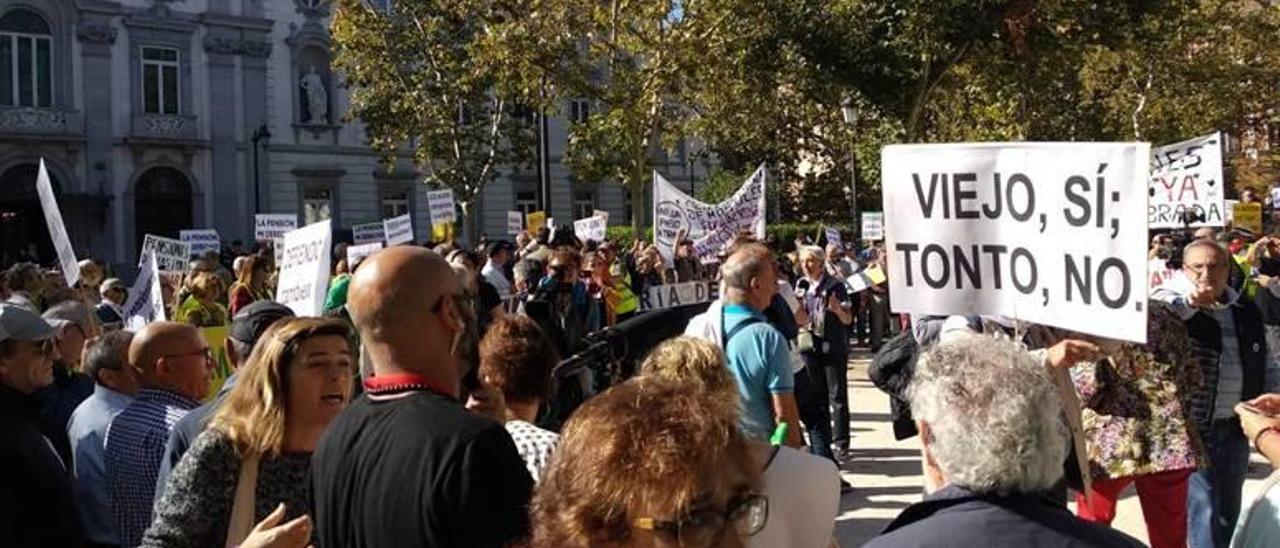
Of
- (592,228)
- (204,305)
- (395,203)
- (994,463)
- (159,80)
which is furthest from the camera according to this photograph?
(395,203)

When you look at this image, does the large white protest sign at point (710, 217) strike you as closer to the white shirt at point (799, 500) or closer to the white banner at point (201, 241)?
the white banner at point (201, 241)

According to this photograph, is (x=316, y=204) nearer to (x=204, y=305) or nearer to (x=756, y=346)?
(x=204, y=305)

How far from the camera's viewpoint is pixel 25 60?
34.5 metres

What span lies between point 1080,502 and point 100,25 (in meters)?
35.5

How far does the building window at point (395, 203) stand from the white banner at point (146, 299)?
107 feet

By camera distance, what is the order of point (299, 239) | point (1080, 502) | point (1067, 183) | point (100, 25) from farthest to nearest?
point (100, 25) → point (299, 239) → point (1080, 502) → point (1067, 183)

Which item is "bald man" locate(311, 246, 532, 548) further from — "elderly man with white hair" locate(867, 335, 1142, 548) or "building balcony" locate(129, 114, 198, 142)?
"building balcony" locate(129, 114, 198, 142)

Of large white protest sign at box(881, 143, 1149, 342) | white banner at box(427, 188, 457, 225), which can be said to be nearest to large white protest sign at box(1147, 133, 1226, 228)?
large white protest sign at box(881, 143, 1149, 342)

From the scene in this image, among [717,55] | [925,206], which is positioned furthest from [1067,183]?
[717,55]

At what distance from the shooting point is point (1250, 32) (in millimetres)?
32344

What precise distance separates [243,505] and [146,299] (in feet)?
21.5

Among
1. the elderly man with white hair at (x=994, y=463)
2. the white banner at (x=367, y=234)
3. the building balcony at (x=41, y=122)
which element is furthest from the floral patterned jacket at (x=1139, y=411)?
the building balcony at (x=41, y=122)

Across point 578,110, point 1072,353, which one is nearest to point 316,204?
point 578,110

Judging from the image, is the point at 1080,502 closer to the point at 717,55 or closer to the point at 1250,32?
the point at 717,55
